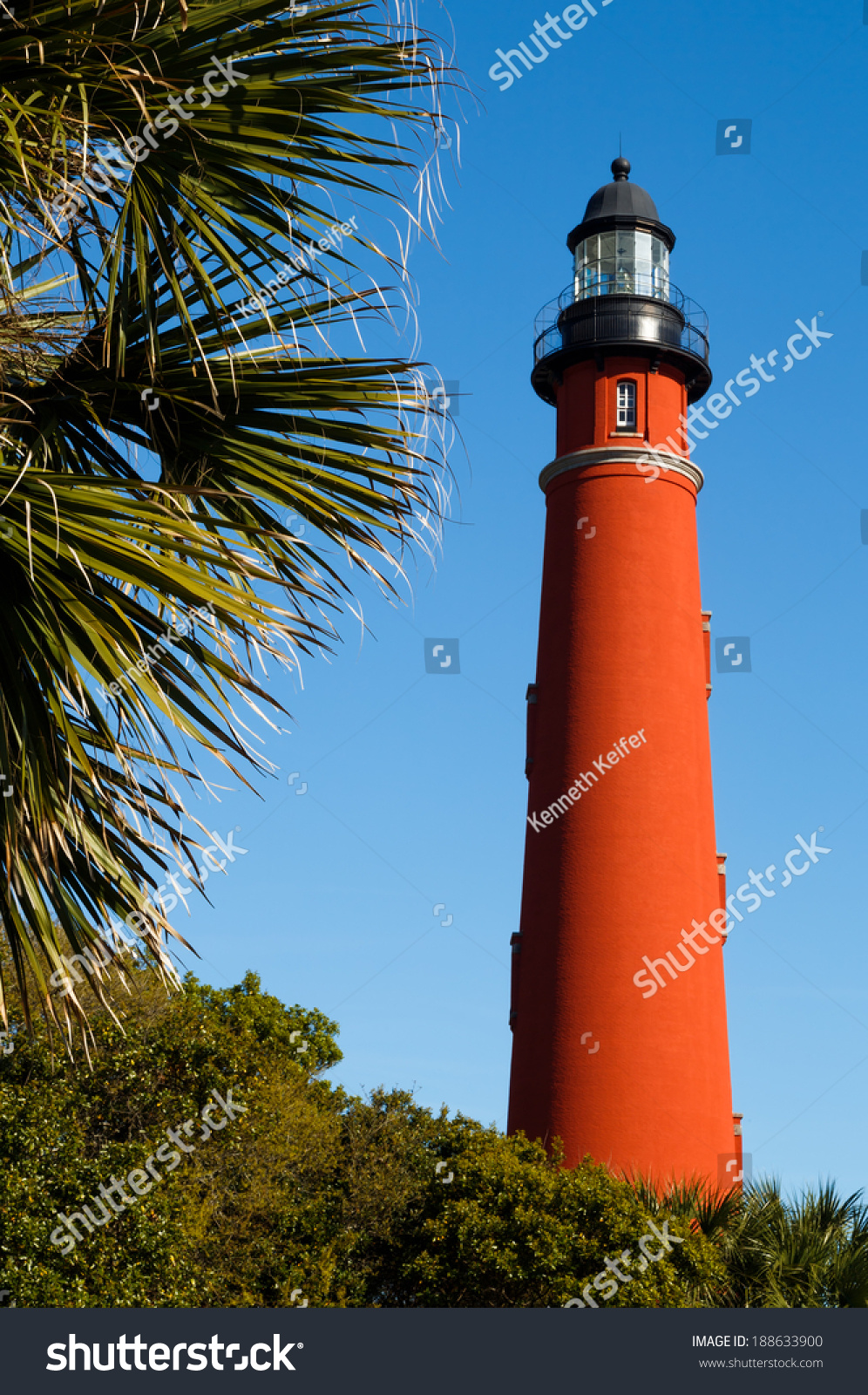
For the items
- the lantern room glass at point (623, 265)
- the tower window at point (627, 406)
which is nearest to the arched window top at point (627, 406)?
the tower window at point (627, 406)

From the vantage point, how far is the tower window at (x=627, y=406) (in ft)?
90.9

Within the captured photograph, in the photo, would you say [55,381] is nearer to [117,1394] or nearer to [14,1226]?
[117,1394]

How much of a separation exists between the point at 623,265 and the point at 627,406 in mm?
3431

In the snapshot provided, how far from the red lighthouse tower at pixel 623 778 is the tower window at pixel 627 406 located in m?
0.05

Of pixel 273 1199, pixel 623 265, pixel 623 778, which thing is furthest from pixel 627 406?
pixel 273 1199

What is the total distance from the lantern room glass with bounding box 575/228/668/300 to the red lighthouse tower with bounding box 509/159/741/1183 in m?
0.04

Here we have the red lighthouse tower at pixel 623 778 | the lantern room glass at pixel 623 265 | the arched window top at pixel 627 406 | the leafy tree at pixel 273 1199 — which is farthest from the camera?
the lantern room glass at pixel 623 265

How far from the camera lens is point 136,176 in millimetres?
6840

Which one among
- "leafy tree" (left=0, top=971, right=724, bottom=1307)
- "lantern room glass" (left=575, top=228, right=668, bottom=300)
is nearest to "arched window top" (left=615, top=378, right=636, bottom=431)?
"lantern room glass" (left=575, top=228, right=668, bottom=300)

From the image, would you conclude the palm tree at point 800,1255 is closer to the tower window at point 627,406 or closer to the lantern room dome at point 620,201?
the tower window at point 627,406

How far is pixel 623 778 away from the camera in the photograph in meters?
24.9

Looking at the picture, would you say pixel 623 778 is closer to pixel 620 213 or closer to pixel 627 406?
pixel 627 406

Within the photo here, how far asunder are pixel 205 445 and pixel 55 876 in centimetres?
247

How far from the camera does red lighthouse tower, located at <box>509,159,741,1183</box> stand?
Answer: 77.4 ft
